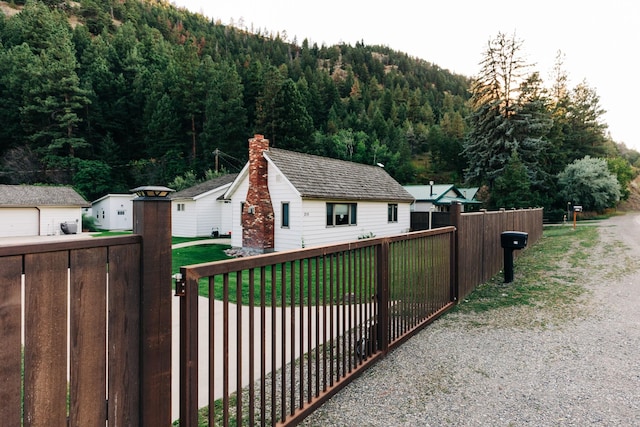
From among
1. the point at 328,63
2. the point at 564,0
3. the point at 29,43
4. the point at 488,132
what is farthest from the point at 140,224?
the point at 328,63

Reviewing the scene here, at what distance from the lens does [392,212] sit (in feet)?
69.1

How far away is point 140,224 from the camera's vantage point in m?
1.79

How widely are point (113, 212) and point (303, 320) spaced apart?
103 feet

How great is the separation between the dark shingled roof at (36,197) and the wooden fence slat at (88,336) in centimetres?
2882

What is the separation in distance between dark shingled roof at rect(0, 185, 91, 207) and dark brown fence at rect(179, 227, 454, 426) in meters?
25.1

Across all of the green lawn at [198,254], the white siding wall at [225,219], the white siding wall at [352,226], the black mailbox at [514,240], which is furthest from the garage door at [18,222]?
the black mailbox at [514,240]

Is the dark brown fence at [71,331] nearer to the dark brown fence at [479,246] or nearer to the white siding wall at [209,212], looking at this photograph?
the dark brown fence at [479,246]

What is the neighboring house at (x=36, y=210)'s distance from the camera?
77.8 ft

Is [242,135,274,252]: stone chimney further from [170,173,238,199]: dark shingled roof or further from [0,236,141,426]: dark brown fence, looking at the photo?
[0,236,141,426]: dark brown fence

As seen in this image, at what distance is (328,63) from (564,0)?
10395 cm

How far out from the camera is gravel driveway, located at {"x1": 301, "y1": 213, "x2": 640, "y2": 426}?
118 inches

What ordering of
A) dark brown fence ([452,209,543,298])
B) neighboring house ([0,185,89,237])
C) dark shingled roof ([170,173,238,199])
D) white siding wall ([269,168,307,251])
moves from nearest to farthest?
1. dark brown fence ([452,209,543,298])
2. white siding wall ([269,168,307,251])
3. neighboring house ([0,185,89,237])
4. dark shingled roof ([170,173,238,199])

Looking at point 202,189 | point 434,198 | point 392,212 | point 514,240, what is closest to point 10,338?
point 514,240

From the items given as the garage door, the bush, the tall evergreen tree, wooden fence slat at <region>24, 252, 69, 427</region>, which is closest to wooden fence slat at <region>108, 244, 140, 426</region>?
wooden fence slat at <region>24, 252, 69, 427</region>
